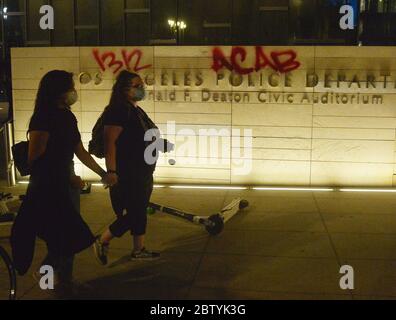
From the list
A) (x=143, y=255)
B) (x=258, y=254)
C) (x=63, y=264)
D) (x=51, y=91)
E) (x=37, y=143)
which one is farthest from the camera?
(x=258, y=254)

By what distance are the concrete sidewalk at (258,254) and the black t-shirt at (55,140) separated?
3.32 ft

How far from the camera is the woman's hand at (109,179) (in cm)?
468

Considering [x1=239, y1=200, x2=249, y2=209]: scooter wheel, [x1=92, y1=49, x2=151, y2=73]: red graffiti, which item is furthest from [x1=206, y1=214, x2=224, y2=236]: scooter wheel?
[x1=92, y1=49, x2=151, y2=73]: red graffiti

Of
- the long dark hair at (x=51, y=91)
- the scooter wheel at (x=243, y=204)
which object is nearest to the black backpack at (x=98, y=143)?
the long dark hair at (x=51, y=91)

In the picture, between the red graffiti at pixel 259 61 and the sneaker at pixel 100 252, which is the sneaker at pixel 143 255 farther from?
the red graffiti at pixel 259 61

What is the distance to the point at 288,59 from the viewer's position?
831 cm

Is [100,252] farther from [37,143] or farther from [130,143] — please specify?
[37,143]

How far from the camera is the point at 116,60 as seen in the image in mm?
8641

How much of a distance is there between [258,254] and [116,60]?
14.5 feet

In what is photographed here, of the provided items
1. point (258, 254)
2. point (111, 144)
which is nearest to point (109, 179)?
point (111, 144)

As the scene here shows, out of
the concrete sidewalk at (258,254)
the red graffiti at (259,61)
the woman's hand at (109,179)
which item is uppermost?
the red graffiti at (259,61)

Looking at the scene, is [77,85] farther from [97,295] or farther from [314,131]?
[97,295]

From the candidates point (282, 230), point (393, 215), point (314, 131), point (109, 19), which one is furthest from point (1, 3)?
point (393, 215)

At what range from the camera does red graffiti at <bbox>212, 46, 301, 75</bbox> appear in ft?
27.3
